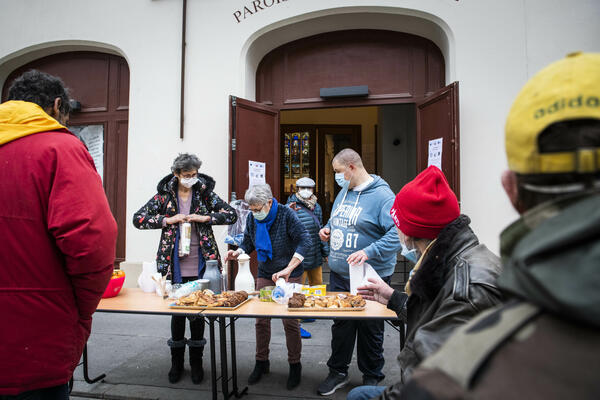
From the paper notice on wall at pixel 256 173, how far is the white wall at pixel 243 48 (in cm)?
40

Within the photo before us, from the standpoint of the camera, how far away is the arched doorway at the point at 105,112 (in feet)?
22.5

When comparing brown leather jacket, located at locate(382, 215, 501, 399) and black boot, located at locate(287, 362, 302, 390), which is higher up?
brown leather jacket, located at locate(382, 215, 501, 399)

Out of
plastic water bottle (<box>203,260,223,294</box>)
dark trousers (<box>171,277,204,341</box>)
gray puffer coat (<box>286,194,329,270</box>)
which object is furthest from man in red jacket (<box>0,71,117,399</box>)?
gray puffer coat (<box>286,194,329,270</box>)

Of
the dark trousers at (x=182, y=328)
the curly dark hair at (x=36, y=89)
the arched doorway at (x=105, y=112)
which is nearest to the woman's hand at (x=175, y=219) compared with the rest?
the dark trousers at (x=182, y=328)

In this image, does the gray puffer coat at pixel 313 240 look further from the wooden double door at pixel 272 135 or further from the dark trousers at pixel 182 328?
the dark trousers at pixel 182 328

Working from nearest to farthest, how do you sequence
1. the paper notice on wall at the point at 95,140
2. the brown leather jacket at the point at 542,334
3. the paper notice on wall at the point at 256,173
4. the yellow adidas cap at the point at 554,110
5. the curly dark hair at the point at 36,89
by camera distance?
the brown leather jacket at the point at 542,334 → the yellow adidas cap at the point at 554,110 → the curly dark hair at the point at 36,89 → the paper notice on wall at the point at 256,173 → the paper notice on wall at the point at 95,140

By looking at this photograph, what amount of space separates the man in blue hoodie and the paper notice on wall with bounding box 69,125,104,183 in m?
5.10

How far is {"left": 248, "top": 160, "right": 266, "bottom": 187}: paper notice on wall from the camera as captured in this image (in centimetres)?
581

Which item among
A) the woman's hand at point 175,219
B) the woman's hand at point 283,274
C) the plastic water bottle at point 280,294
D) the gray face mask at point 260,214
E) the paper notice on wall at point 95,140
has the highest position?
the paper notice on wall at point 95,140

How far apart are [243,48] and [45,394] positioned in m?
5.26

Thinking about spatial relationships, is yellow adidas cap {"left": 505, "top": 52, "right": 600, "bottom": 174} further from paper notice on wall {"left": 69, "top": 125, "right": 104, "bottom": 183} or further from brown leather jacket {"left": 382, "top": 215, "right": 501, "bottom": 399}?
paper notice on wall {"left": 69, "top": 125, "right": 104, "bottom": 183}

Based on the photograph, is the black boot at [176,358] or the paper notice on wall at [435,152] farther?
the paper notice on wall at [435,152]

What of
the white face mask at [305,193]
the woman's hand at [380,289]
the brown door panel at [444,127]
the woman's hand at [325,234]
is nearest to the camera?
the woman's hand at [380,289]

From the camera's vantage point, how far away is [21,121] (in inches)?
68.7
